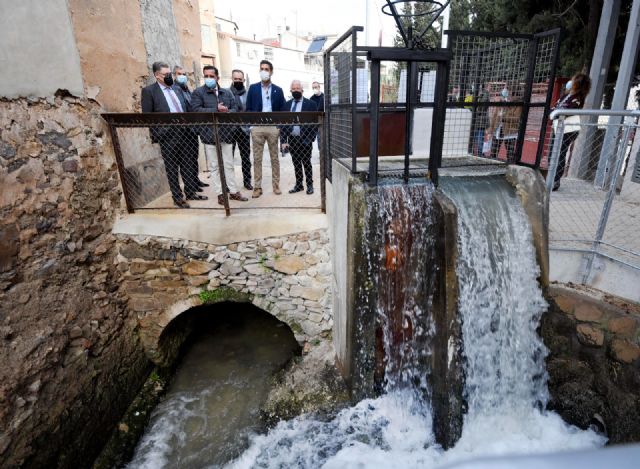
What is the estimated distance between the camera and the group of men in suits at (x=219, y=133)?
16.1 ft

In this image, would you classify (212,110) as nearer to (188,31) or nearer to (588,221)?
(188,31)

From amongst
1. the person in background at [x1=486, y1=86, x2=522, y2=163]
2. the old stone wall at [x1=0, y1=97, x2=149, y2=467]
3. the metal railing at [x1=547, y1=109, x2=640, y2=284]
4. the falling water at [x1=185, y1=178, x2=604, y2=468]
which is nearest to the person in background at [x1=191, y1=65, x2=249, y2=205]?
the old stone wall at [x1=0, y1=97, x2=149, y2=467]

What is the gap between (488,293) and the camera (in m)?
3.51

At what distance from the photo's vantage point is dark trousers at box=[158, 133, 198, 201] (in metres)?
4.96

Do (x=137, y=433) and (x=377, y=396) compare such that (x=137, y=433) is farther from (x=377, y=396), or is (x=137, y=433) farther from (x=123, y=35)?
(x=123, y=35)

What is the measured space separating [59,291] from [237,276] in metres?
1.88

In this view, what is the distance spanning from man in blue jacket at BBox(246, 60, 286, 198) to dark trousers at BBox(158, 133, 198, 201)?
0.90 m

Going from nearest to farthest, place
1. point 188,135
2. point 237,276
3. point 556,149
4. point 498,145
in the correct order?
point 556,149
point 237,276
point 188,135
point 498,145

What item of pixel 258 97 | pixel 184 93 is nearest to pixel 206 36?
pixel 184 93

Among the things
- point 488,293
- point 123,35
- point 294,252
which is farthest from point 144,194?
point 488,293

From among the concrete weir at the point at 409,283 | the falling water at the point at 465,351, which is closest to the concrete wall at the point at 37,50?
the concrete weir at the point at 409,283

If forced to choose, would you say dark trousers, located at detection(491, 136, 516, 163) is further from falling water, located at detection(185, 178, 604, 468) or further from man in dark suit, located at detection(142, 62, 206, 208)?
man in dark suit, located at detection(142, 62, 206, 208)

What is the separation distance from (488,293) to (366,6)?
7444 millimetres

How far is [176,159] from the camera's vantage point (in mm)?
5059
